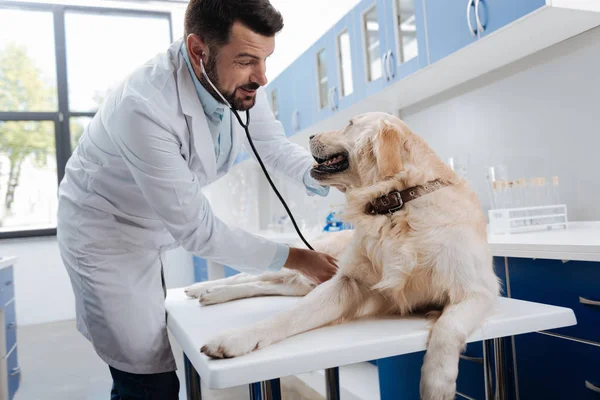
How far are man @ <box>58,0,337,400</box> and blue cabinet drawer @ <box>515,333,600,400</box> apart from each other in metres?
0.69

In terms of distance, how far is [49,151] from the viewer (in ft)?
18.0

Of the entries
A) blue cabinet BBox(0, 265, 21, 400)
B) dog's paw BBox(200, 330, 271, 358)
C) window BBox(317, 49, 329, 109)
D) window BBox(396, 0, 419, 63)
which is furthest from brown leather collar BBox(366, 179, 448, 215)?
blue cabinet BBox(0, 265, 21, 400)

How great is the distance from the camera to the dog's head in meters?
1.06

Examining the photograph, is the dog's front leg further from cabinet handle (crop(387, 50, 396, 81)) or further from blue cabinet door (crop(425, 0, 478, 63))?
cabinet handle (crop(387, 50, 396, 81))

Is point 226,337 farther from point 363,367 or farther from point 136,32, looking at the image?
point 136,32

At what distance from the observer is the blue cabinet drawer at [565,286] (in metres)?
1.23

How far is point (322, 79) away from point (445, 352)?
108 inches

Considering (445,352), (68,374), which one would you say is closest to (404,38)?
(445,352)

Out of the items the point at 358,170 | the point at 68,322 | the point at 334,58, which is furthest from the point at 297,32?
the point at 68,322

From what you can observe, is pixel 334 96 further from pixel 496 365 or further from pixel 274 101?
pixel 496 365

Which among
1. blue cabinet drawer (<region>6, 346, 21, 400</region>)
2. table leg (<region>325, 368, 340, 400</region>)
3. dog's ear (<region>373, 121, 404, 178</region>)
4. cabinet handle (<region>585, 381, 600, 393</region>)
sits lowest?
blue cabinet drawer (<region>6, 346, 21, 400</region>)

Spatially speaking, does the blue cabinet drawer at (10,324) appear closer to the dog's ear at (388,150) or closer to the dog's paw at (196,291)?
the dog's paw at (196,291)

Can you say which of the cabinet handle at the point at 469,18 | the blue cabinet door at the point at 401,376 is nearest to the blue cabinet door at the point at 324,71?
the cabinet handle at the point at 469,18

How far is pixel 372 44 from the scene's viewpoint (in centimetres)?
261
